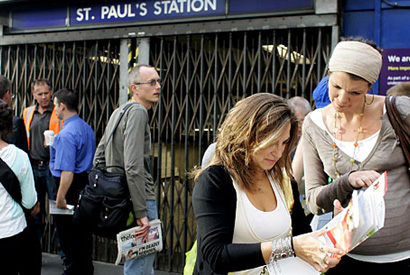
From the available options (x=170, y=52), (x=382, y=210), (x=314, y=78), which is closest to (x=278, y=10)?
(x=314, y=78)

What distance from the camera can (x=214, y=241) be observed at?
82.1 inches

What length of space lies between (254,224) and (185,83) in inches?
151

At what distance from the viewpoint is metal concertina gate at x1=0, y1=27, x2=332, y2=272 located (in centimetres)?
544

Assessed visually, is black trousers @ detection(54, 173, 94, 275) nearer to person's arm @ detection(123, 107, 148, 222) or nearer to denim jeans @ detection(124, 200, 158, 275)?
denim jeans @ detection(124, 200, 158, 275)

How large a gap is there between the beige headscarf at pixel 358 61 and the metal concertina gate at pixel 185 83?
2.85 metres

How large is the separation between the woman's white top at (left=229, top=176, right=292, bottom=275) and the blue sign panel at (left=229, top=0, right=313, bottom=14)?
352 cm

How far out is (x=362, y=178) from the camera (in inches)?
88.7

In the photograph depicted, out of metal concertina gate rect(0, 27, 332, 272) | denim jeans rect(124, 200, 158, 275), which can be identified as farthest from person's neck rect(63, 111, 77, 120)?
denim jeans rect(124, 200, 158, 275)

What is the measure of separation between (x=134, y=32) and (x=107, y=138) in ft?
6.89

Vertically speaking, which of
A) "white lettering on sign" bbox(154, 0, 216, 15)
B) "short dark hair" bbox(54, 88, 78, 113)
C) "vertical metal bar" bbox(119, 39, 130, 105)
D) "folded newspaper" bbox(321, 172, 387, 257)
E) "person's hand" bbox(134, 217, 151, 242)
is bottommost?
"person's hand" bbox(134, 217, 151, 242)

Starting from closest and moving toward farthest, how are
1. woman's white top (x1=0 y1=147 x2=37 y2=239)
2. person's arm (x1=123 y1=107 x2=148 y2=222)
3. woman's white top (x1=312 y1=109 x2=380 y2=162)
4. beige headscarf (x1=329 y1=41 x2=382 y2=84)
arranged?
beige headscarf (x1=329 y1=41 x2=382 y2=84), woman's white top (x1=312 y1=109 x2=380 y2=162), woman's white top (x1=0 y1=147 x2=37 y2=239), person's arm (x1=123 y1=107 x2=148 y2=222)

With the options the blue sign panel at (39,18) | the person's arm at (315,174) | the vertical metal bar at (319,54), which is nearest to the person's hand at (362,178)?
the person's arm at (315,174)

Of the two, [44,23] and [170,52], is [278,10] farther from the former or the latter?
[44,23]

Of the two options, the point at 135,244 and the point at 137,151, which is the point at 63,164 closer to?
the point at 137,151
